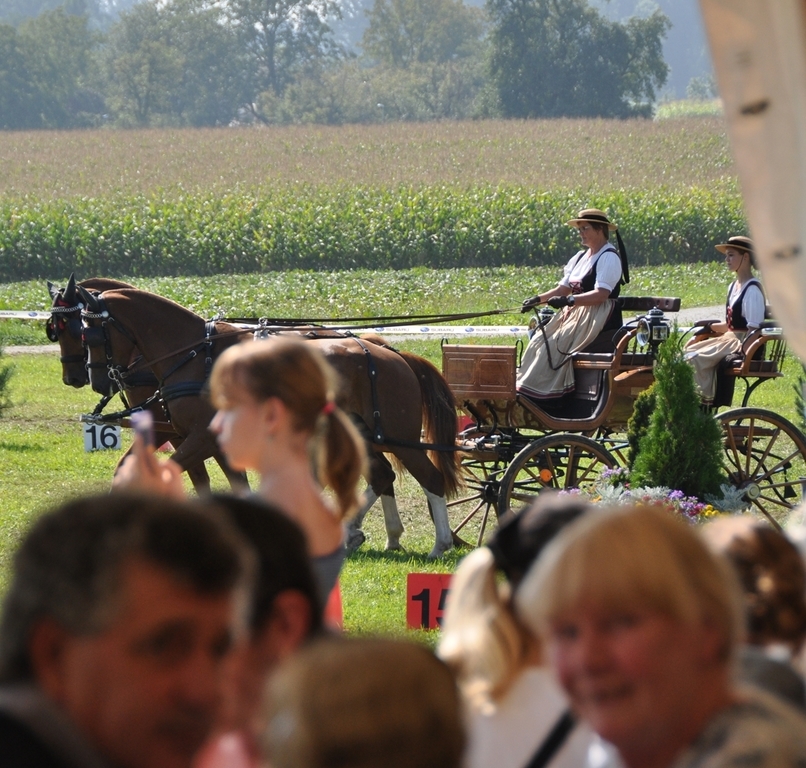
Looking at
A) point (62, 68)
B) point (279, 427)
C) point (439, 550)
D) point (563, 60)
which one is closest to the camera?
point (279, 427)

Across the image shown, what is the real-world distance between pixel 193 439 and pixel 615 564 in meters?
6.43

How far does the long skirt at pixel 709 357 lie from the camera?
26.5 ft

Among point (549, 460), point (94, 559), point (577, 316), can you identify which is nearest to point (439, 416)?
point (549, 460)

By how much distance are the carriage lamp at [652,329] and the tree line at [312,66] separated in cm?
6287

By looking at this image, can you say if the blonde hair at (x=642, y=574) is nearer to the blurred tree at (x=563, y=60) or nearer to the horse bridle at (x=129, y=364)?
the horse bridle at (x=129, y=364)

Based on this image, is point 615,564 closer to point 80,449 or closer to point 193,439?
point 193,439

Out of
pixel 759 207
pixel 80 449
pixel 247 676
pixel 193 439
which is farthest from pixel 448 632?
pixel 80 449

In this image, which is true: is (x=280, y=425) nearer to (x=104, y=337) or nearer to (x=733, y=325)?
(x=104, y=337)

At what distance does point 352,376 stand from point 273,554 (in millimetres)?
6305

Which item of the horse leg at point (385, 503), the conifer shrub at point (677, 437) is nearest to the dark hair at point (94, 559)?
the conifer shrub at point (677, 437)

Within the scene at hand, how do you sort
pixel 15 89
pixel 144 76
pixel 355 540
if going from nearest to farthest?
1. pixel 355 540
2. pixel 15 89
3. pixel 144 76

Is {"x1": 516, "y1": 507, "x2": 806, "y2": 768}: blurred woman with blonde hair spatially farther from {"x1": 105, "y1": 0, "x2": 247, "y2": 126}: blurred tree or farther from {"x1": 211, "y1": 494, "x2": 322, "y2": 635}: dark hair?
{"x1": 105, "y1": 0, "x2": 247, "y2": 126}: blurred tree

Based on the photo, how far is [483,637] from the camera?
2020 millimetres

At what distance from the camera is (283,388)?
270 cm
